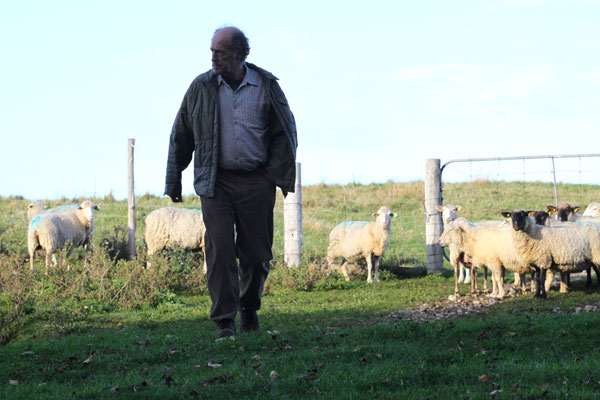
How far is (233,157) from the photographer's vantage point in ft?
22.6

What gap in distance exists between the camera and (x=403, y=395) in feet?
15.8

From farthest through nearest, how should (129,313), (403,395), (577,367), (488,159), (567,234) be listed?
1. (488,159)
2. (567,234)
3. (129,313)
4. (577,367)
5. (403,395)

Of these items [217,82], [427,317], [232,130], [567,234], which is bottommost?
[427,317]

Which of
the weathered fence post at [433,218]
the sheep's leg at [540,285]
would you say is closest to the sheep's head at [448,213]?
the weathered fence post at [433,218]

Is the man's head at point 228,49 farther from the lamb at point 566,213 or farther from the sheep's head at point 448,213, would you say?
the lamb at point 566,213

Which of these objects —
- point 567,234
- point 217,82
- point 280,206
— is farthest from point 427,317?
point 280,206

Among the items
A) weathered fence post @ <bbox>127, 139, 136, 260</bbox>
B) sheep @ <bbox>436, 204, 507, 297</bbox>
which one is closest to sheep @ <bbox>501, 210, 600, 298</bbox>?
sheep @ <bbox>436, 204, 507, 297</bbox>

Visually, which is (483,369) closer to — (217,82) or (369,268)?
(217,82)

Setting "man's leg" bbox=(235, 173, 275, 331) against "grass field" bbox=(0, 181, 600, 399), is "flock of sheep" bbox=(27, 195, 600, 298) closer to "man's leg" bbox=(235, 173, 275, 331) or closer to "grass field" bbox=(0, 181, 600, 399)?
"grass field" bbox=(0, 181, 600, 399)

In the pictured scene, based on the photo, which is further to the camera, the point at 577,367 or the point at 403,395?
the point at 577,367

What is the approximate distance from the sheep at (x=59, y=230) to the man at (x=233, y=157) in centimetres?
928

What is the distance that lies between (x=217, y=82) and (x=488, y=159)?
1157 cm

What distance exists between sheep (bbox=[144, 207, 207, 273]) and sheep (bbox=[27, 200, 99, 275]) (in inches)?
63.2

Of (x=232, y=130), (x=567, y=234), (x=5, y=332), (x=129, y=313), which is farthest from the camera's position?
(x=567, y=234)
